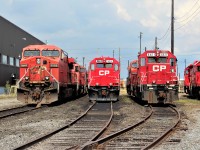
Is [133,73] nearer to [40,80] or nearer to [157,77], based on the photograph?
[157,77]

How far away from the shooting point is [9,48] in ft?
147

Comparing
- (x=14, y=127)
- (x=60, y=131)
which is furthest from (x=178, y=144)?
(x=14, y=127)

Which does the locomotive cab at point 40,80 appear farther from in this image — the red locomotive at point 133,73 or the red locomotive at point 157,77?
the red locomotive at point 133,73

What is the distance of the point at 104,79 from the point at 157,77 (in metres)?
4.75

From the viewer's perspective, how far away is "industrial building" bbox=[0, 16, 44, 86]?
137ft

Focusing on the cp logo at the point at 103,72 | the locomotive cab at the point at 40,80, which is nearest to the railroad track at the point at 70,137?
the locomotive cab at the point at 40,80

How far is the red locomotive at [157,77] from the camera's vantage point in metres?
20.7

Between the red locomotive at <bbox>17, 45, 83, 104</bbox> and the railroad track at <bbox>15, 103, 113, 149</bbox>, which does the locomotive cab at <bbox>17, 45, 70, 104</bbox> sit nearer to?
the red locomotive at <bbox>17, 45, 83, 104</bbox>

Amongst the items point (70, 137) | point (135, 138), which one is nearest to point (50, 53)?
point (70, 137)

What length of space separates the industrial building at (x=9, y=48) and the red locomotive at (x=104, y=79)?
745 inches

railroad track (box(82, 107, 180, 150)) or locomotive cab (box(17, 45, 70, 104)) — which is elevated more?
locomotive cab (box(17, 45, 70, 104))

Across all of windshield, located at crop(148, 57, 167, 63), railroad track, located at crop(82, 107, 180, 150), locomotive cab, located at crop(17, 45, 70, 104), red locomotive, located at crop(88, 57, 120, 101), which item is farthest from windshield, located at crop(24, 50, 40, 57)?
railroad track, located at crop(82, 107, 180, 150)

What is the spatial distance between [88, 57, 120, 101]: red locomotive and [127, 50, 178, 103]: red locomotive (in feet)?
10.0

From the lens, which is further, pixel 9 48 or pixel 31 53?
pixel 9 48
